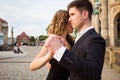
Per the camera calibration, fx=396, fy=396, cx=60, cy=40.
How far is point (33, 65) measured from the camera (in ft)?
11.7

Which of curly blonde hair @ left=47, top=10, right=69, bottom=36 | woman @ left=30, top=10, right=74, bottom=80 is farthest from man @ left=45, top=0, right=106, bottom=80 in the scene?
curly blonde hair @ left=47, top=10, right=69, bottom=36

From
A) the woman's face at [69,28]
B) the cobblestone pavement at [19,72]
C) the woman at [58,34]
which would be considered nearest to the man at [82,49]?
the woman at [58,34]

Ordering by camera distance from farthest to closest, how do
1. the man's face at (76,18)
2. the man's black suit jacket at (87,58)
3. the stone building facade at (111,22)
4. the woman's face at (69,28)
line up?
the stone building facade at (111,22)
the woman's face at (69,28)
the man's face at (76,18)
the man's black suit jacket at (87,58)

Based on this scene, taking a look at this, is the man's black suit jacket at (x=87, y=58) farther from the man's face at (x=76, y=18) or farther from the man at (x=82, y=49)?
the man's face at (x=76, y=18)

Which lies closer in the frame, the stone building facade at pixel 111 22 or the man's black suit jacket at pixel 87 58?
the man's black suit jacket at pixel 87 58

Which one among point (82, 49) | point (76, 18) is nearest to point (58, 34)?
point (76, 18)

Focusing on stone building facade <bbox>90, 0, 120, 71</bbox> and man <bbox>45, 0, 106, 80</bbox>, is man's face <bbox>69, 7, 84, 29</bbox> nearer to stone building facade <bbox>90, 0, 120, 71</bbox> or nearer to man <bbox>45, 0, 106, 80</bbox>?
man <bbox>45, 0, 106, 80</bbox>

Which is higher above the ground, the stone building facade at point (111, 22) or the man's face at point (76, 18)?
the man's face at point (76, 18)

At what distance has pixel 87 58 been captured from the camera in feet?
9.80

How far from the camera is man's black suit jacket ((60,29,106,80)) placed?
2844mm

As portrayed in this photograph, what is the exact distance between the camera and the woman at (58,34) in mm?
3547

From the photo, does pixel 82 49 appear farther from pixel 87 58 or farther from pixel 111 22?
pixel 111 22

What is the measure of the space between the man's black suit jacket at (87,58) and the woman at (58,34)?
1.08 ft

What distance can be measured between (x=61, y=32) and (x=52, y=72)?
540 mm
